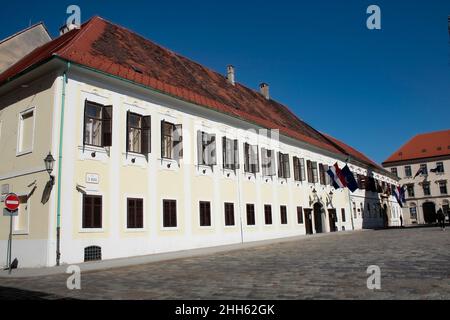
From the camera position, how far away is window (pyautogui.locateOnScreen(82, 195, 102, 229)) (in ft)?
51.1

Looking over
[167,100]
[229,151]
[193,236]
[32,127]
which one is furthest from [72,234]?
[229,151]

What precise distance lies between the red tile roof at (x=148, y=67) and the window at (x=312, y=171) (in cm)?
219

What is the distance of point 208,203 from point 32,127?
9.32 m

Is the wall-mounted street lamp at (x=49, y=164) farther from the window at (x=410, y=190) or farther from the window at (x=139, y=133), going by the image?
the window at (x=410, y=190)

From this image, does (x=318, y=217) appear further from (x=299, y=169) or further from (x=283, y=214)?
(x=283, y=214)

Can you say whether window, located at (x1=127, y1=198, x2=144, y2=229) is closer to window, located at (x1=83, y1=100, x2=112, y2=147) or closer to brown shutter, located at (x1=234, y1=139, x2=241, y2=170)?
window, located at (x1=83, y1=100, x2=112, y2=147)

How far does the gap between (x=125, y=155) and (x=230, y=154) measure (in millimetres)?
8037

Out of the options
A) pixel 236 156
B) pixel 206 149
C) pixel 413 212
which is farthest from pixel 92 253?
pixel 413 212

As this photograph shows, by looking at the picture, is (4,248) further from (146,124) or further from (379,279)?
(379,279)

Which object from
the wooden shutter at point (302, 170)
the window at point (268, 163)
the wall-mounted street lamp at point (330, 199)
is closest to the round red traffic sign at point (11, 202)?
the window at point (268, 163)

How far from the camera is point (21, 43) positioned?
24.7 meters

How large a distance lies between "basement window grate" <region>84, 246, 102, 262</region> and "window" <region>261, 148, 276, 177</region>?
13.8 meters
